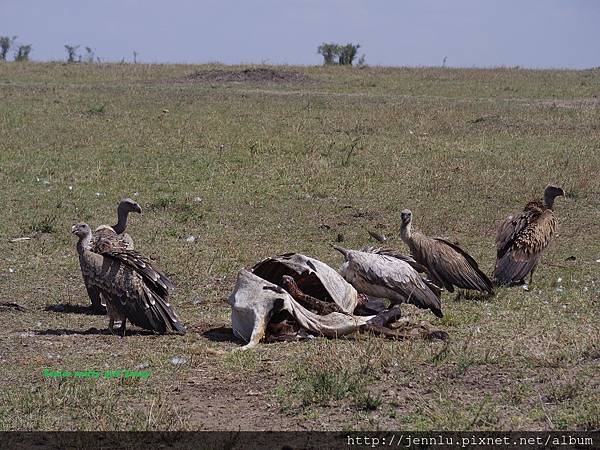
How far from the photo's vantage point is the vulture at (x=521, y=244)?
9.00 m

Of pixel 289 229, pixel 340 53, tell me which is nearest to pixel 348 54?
pixel 340 53

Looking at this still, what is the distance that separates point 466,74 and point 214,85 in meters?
7.91

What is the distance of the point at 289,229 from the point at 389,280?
12.7 feet

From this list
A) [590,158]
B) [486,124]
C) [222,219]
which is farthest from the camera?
[486,124]

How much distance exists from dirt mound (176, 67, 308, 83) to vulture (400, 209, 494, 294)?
59.2 ft

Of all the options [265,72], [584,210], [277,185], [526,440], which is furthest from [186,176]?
[265,72]

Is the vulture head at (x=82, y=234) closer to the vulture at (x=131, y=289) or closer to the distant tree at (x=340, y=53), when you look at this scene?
the vulture at (x=131, y=289)

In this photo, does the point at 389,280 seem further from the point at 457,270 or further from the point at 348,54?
the point at 348,54

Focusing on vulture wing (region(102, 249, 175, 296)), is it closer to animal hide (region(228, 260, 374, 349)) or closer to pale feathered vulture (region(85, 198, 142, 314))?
pale feathered vulture (region(85, 198, 142, 314))

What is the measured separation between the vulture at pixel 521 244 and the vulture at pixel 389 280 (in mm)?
1556

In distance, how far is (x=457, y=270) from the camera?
8.59 meters

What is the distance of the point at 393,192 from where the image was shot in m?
12.9

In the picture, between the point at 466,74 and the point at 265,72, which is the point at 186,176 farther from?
the point at 466,74

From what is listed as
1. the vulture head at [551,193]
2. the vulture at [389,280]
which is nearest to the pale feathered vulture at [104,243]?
the vulture at [389,280]
